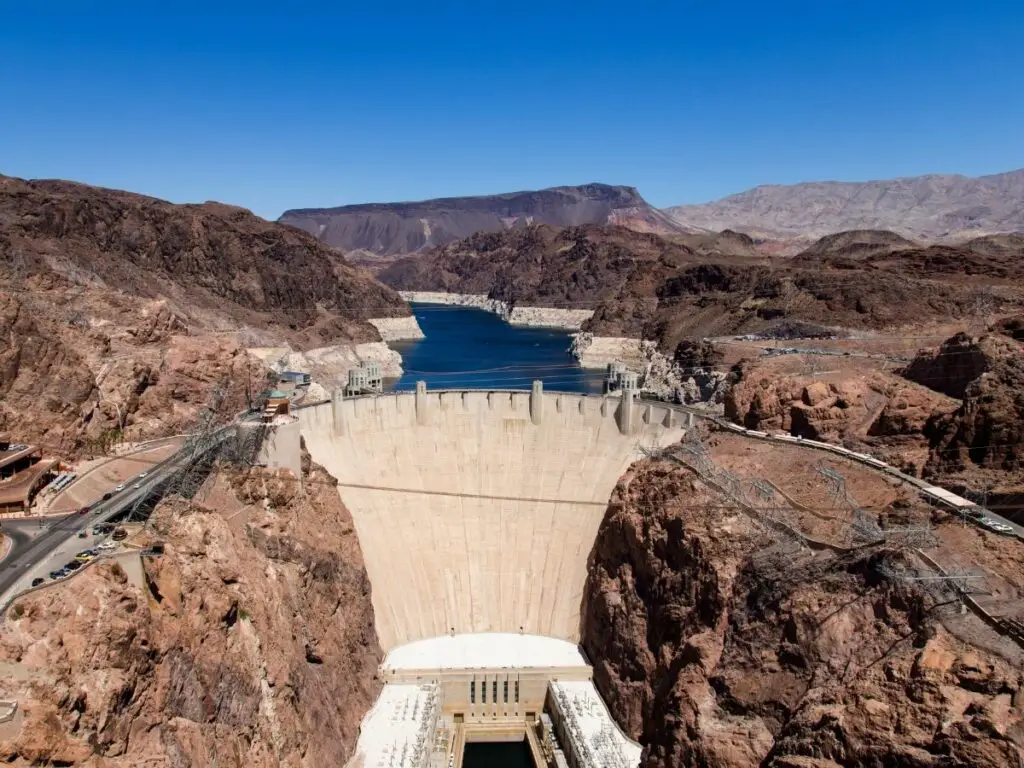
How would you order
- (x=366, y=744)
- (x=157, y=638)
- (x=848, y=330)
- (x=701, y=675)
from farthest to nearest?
1. (x=848, y=330)
2. (x=366, y=744)
3. (x=701, y=675)
4. (x=157, y=638)

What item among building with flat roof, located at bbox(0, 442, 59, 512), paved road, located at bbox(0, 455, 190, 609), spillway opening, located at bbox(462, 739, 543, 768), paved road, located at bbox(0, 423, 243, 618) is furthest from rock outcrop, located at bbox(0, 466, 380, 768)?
building with flat roof, located at bbox(0, 442, 59, 512)

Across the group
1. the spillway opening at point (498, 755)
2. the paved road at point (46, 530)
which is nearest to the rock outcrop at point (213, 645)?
the paved road at point (46, 530)

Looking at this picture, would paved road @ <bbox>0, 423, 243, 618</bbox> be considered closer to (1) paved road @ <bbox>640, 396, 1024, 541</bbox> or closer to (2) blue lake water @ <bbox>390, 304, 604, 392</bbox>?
(1) paved road @ <bbox>640, 396, 1024, 541</bbox>

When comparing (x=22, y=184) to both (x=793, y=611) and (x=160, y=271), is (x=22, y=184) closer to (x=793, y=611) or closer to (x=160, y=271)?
(x=160, y=271)

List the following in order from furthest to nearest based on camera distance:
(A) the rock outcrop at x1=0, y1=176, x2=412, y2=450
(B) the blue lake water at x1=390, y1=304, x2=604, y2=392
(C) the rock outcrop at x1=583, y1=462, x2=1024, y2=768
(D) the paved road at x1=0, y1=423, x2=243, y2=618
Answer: (B) the blue lake water at x1=390, y1=304, x2=604, y2=392 → (A) the rock outcrop at x1=0, y1=176, x2=412, y2=450 → (D) the paved road at x1=0, y1=423, x2=243, y2=618 → (C) the rock outcrop at x1=583, y1=462, x2=1024, y2=768

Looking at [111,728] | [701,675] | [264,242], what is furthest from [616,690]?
[264,242]

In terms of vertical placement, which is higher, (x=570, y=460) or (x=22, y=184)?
(x=22, y=184)
